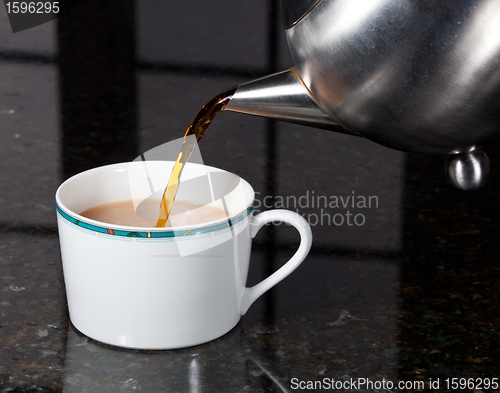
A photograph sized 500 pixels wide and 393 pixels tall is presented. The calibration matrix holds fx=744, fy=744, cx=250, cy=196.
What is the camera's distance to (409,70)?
46cm

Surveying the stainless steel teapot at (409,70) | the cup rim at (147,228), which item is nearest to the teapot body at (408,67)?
the stainless steel teapot at (409,70)

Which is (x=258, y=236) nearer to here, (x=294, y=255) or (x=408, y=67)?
(x=294, y=255)

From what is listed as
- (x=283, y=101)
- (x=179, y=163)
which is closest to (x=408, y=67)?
(x=283, y=101)

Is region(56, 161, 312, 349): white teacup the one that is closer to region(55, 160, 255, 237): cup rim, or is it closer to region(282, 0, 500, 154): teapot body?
region(55, 160, 255, 237): cup rim

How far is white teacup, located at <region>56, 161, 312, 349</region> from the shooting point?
21.1 inches

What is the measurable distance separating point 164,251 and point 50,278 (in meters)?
0.18

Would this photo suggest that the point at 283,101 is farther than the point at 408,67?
Yes

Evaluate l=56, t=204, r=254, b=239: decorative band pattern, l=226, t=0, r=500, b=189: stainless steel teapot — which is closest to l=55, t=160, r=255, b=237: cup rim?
l=56, t=204, r=254, b=239: decorative band pattern

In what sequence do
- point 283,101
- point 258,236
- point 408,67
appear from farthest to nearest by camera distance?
point 258,236 < point 283,101 < point 408,67

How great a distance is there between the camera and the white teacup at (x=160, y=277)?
1.76 ft

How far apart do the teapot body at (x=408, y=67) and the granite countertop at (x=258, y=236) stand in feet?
0.58

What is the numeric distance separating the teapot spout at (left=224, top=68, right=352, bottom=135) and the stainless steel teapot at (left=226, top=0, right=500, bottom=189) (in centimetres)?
2

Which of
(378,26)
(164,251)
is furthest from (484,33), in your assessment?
(164,251)

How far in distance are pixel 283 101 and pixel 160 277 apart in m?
0.16
